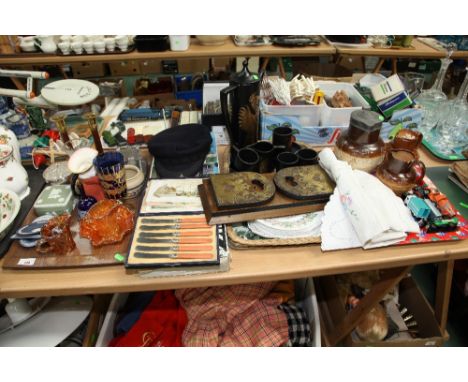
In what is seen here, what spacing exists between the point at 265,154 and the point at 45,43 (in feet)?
4.92

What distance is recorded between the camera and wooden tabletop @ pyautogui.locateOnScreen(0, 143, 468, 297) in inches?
28.3

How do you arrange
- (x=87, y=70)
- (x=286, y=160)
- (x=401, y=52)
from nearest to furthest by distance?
(x=286, y=160)
(x=401, y=52)
(x=87, y=70)

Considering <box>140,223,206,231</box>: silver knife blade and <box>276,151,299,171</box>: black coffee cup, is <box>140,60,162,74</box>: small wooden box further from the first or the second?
<box>140,223,206,231</box>: silver knife blade

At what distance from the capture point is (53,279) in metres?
0.73

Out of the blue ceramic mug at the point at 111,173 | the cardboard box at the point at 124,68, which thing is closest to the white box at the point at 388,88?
the blue ceramic mug at the point at 111,173

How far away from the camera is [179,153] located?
0.97m

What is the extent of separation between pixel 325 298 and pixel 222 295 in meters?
0.46

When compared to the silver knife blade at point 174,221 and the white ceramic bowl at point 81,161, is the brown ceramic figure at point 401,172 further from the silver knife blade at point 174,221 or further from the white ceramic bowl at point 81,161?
the white ceramic bowl at point 81,161

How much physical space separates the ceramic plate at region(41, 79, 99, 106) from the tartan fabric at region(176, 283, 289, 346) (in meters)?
0.82

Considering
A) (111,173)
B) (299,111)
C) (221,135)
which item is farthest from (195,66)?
(111,173)

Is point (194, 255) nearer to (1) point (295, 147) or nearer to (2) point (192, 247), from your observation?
(2) point (192, 247)

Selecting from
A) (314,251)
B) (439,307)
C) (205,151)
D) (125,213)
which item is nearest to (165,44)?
(205,151)

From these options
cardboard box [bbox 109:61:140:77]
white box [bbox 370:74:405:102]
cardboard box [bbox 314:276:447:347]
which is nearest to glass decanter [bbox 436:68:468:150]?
white box [bbox 370:74:405:102]

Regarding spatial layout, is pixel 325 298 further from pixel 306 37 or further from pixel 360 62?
pixel 360 62
